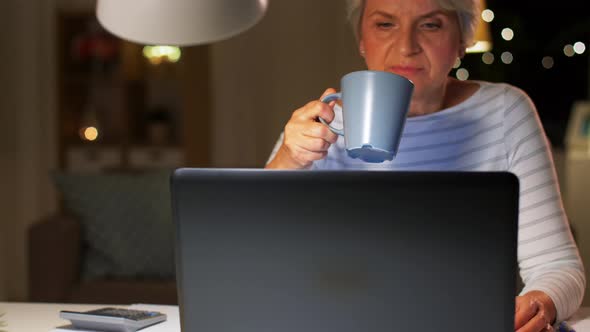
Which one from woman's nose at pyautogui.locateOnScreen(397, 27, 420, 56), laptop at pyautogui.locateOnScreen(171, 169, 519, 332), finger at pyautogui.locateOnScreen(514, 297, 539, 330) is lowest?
finger at pyautogui.locateOnScreen(514, 297, 539, 330)

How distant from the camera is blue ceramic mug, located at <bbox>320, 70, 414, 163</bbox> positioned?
87cm

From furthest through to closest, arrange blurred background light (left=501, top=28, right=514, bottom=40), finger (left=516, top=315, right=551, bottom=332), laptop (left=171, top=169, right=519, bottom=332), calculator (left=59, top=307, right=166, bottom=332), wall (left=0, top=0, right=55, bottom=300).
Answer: blurred background light (left=501, top=28, right=514, bottom=40)
wall (left=0, top=0, right=55, bottom=300)
calculator (left=59, top=307, right=166, bottom=332)
finger (left=516, top=315, right=551, bottom=332)
laptop (left=171, top=169, right=519, bottom=332)

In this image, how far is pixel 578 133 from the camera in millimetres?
4684

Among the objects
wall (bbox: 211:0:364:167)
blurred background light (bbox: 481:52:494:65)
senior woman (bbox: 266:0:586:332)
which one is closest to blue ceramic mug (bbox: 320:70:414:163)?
senior woman (bbox: 266:0:586:332)

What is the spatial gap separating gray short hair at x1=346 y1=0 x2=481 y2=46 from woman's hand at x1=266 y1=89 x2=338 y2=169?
0.37 metres

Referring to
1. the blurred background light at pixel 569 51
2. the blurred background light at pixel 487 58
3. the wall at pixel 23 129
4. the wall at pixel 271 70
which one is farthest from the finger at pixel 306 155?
the blurred background light at pixel 569 51

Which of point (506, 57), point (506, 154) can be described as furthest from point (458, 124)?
point (506, 57)

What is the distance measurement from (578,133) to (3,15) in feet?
11.1

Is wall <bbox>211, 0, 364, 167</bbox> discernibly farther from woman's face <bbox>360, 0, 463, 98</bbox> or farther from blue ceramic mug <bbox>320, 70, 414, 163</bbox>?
blue ceramic mug <bbox>320, 70, 414, 163</bbox>

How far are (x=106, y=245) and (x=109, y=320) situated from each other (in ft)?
7.08

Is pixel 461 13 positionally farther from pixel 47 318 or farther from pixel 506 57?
pixel 506 57

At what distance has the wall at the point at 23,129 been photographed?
4875mm

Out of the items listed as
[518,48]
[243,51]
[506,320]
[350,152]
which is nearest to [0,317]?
[350,152]

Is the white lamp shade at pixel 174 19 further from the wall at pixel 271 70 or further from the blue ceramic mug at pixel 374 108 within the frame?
the wall at pixel 271 70
